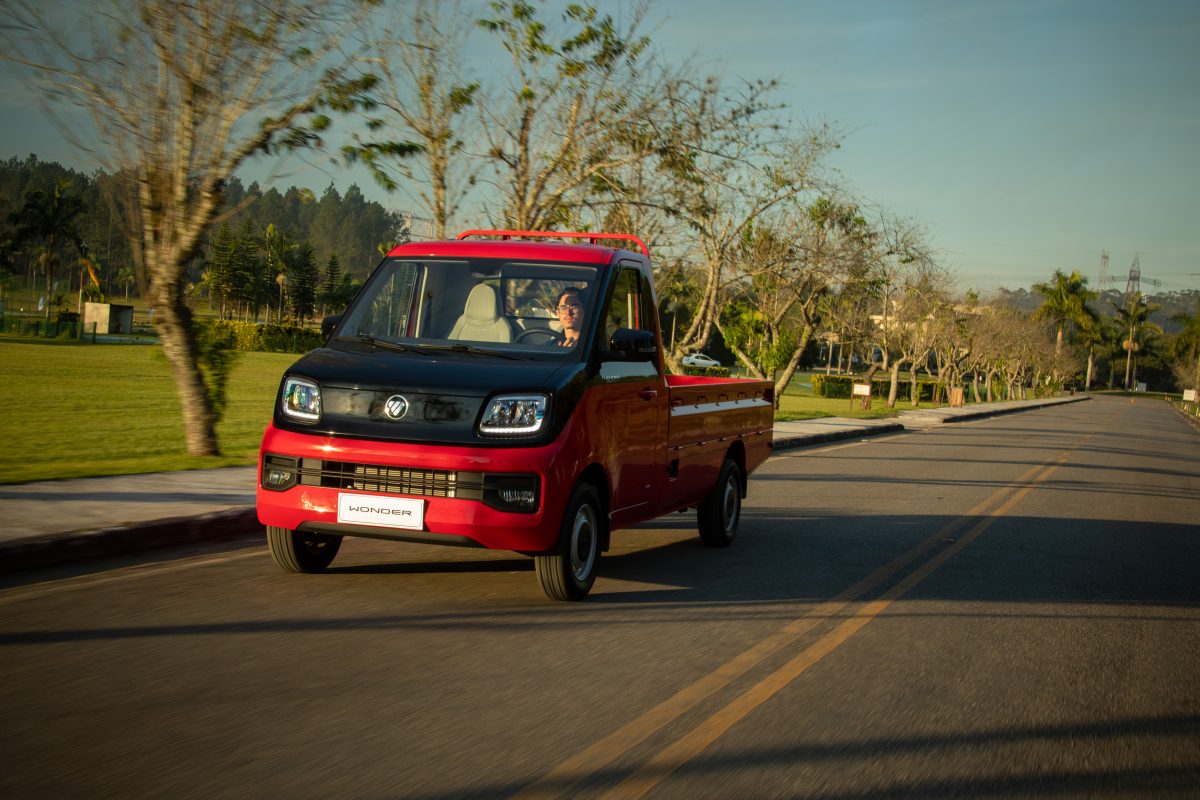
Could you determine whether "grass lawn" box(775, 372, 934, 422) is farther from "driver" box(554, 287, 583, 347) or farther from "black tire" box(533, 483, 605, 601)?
"black tire" box(533, 483, 605, 601)

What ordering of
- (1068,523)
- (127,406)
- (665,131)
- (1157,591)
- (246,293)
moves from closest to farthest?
(1157,591) < (1068,523) < (665,131) < (127,406) < (246,293)

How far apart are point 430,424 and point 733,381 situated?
403 cm

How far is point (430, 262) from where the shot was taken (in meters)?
7.19

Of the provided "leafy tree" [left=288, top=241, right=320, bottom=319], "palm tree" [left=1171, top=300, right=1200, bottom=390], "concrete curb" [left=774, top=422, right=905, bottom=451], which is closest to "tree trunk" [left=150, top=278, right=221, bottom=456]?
"concrete curb" [left=774, top=422, right=905, bottom=451]

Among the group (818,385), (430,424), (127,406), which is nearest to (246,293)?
(818,385)

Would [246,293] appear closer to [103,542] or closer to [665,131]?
[665,131]

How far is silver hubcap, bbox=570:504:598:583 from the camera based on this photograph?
20.7ft

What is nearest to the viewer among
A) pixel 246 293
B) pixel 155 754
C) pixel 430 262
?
pixel 155 754

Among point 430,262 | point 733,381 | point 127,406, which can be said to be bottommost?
point 127,406

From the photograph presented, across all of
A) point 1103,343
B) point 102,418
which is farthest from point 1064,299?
point 102,418

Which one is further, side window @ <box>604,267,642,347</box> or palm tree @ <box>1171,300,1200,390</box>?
palm tree @ <box>1171,300,1200,390</box>

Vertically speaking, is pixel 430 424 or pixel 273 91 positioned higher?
pixel 273 91

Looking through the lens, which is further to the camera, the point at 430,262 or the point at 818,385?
the point at 818,385

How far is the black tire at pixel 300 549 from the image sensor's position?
261 inches
